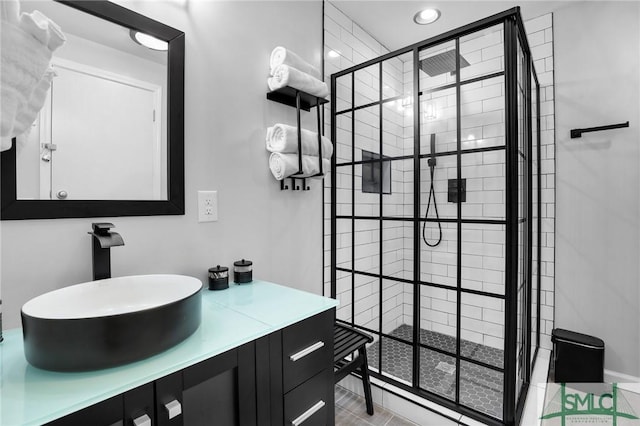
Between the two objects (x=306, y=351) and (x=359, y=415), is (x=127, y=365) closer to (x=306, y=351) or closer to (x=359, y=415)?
(x=306, y=351)

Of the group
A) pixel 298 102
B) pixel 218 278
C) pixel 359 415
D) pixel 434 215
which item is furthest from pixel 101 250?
pixel 434 215

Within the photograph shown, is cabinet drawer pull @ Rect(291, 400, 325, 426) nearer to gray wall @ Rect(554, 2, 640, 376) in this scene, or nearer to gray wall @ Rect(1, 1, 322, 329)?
gray wall @ Rect(1, 1, 322, 329)

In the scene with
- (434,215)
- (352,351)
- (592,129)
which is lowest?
(352,351)

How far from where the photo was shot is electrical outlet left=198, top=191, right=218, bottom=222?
142 centimetres

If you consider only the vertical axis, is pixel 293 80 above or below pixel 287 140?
above

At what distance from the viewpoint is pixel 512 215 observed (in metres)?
1.48

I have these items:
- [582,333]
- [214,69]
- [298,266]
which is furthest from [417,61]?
[582,333]

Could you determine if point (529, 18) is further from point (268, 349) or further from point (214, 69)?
point (268, 349)

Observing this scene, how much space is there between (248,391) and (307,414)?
32 centimetres

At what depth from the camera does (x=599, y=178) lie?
213 cm

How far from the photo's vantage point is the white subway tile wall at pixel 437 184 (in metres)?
2.26

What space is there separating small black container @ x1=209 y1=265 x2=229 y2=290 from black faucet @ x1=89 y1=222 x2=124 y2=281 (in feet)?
1.28

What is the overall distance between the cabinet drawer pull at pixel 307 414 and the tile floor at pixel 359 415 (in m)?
0.69

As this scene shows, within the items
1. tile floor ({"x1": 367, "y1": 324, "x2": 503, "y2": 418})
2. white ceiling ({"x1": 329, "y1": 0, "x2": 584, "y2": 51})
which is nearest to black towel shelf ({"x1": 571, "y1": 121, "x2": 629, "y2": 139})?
white ceiling ({"x1": 329, "y1": 0, "x2": 584, "y2": 51})
